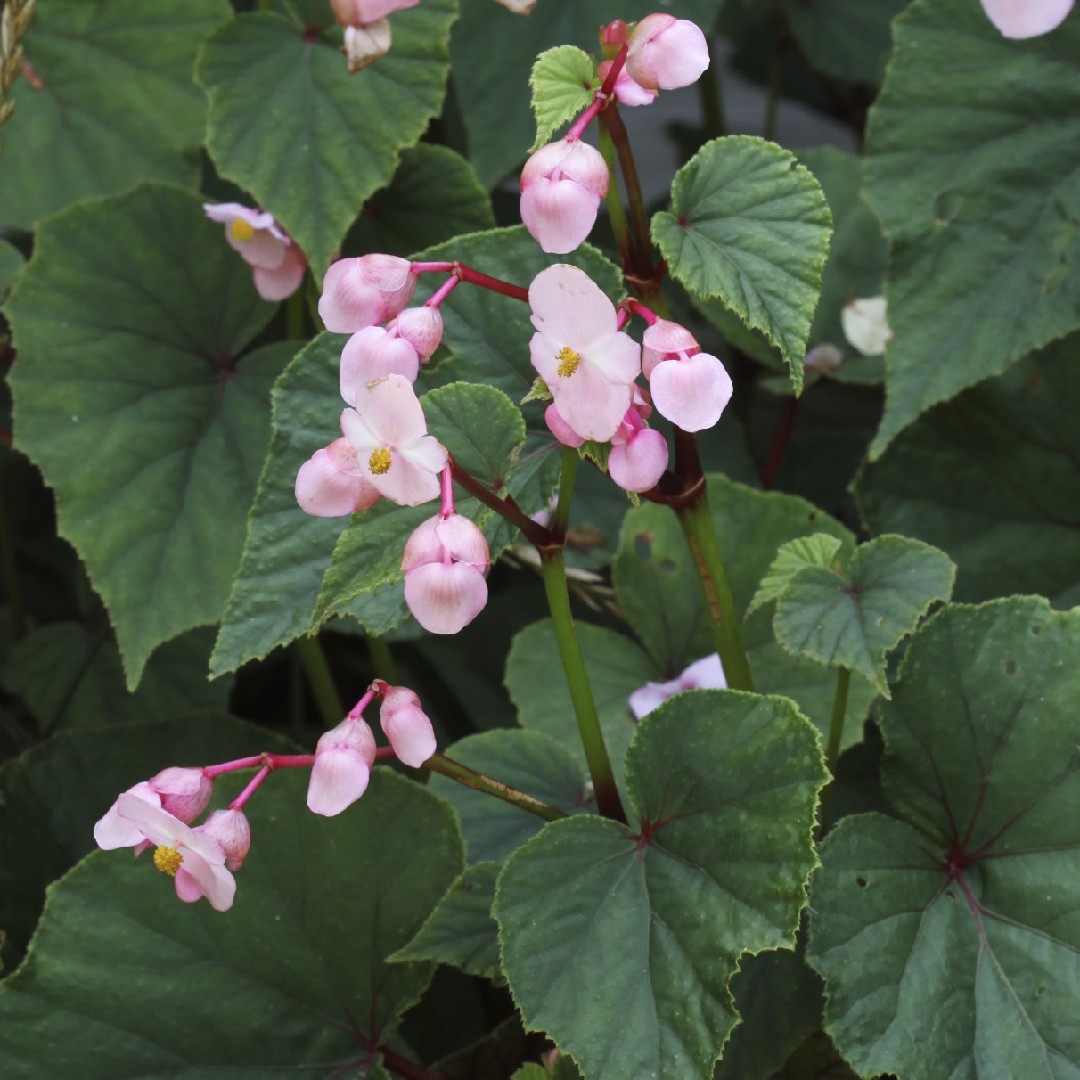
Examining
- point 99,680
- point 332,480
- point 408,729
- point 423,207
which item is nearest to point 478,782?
point 408,729

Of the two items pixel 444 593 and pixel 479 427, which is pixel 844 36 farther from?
pixel 444 593

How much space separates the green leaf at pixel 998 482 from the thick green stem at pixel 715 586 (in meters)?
0.39

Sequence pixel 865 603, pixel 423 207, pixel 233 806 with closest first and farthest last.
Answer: pixel 233 806 < pixel 865 603 < pixel 423 207

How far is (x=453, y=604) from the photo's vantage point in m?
0.54

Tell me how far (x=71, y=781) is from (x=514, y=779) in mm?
391

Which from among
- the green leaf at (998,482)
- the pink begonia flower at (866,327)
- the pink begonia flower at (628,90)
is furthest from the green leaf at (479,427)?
the pink begonia flower at (866,327)

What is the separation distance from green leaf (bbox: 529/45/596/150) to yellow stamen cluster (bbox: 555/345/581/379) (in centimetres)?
10

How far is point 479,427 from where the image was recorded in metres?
0.62

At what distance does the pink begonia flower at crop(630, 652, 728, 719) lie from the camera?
0.95 meters

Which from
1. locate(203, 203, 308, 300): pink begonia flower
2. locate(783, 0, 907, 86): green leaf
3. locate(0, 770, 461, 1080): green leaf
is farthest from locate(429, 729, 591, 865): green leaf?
locate(783, 0, 907, 86): green leaf

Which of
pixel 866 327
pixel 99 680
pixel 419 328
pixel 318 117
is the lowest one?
pixel 99 680

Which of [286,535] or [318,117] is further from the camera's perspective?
[318,117]

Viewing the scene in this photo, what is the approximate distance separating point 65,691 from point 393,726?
0.70 m

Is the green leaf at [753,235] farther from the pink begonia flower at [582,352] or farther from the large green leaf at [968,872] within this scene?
the large green leaf at [968,872]
